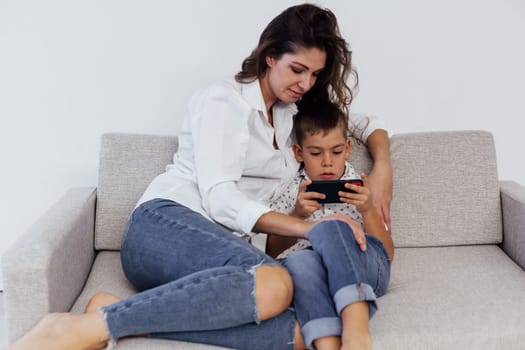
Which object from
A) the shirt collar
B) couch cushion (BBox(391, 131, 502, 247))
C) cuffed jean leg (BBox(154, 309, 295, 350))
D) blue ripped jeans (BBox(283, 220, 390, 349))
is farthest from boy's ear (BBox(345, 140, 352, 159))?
cuffed jean leg (BBox(154, 309, 295, 350))

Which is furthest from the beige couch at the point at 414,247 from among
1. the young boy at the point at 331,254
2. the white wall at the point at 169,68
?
the white wall at the point at 169,68

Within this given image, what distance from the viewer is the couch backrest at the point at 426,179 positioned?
2.09 m

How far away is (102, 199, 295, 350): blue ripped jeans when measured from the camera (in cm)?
138

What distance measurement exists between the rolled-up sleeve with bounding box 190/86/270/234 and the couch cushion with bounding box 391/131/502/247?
26.0 inches

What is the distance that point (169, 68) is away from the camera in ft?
8.06

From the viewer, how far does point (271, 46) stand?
186 centimetres

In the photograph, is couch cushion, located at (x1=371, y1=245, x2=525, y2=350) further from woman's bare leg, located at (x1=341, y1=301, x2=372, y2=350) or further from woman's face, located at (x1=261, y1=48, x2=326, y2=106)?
woman's face, located at (x1=261, y1=48, x2=326, y2=106)

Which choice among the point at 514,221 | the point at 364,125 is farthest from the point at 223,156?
the point at 514,221

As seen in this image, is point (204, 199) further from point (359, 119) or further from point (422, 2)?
point (422, 2)

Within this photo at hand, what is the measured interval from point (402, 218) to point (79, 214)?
113cm

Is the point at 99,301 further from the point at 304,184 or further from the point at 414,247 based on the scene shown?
the point at 414,247

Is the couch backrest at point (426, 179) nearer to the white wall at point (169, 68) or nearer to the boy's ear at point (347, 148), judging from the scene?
the boy's ear at point (347, 148)

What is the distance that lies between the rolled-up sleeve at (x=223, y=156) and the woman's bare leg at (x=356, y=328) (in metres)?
0.39

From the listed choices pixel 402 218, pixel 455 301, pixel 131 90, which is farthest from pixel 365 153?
pixel 131 90
